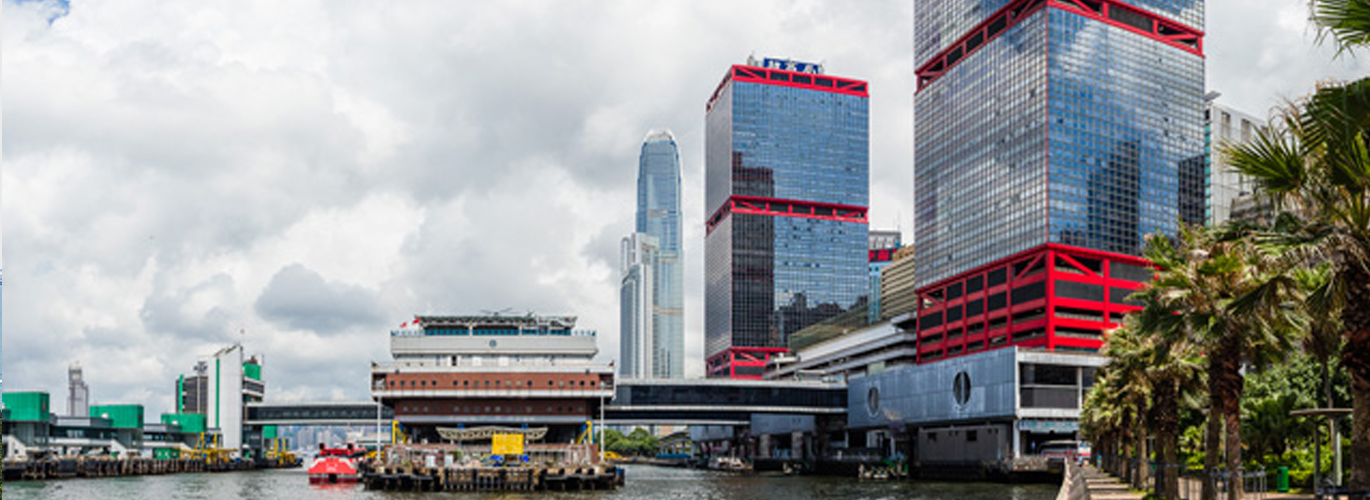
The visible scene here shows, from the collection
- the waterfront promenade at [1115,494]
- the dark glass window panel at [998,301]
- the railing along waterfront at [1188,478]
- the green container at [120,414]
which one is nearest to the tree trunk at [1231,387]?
the railing along waterfront at [1188,478]

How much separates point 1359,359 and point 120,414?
202201 millimetres

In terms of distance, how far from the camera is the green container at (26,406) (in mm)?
159938

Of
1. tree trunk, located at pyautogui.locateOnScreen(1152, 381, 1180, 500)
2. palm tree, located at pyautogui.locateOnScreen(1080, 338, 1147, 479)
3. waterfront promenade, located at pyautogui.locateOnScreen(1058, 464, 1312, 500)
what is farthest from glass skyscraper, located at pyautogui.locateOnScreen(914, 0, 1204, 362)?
tree trunk, located at pyautogui.locateOnScreen(1152, 381, 1180, 500)

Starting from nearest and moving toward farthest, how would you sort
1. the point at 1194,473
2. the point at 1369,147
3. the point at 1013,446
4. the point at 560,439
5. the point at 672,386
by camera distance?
the point at 1369,147 < the point at 1194,473 < the point at 1013,446 < the point at 560,439 < the point at 672,386

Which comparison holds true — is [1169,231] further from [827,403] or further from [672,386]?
[672,386]

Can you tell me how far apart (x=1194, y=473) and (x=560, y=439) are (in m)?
98.1

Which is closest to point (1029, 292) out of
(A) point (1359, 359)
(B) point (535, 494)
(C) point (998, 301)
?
(C) point (998, 301)

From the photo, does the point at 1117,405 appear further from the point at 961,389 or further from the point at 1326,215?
the point at 961,389

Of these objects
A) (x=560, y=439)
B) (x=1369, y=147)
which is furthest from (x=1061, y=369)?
(x=1369, y=147)

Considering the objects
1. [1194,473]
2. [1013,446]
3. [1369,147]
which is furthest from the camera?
[1013,446]

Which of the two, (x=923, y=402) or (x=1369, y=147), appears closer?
(x=1369, y=147)

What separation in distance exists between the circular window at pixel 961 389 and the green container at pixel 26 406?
11731 cm

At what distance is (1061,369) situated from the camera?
501 feet

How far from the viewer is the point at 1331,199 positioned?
22.3 metres
